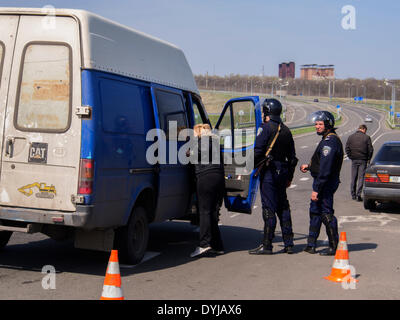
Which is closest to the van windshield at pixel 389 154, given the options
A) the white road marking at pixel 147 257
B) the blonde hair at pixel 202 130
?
the blonde hair at pixel 202 130

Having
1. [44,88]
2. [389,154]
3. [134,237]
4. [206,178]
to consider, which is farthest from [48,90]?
[389,154]

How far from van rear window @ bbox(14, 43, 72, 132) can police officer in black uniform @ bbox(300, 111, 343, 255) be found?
3.54m

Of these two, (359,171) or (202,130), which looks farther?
(359,171)

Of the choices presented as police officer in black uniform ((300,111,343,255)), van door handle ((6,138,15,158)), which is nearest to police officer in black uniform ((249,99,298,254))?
police officer in black uniform ((300,111,343,255))

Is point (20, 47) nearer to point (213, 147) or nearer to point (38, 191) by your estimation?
point (38, 191)

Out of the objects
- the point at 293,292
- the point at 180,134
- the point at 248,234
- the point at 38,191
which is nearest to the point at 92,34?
the point at 38,191

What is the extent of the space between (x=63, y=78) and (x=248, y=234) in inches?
201

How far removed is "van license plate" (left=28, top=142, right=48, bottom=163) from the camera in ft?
20.7

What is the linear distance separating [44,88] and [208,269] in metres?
2.93

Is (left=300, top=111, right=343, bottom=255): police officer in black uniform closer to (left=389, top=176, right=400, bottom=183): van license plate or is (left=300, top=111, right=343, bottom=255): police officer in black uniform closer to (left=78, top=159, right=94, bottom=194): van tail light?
(left=78, top=159, right=94, bottom=194): van tail light

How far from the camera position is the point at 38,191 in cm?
632

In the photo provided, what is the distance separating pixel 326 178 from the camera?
8117mm

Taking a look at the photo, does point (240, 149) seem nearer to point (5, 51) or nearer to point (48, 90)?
point (48, 90)

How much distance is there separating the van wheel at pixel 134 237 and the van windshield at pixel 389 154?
767cm
